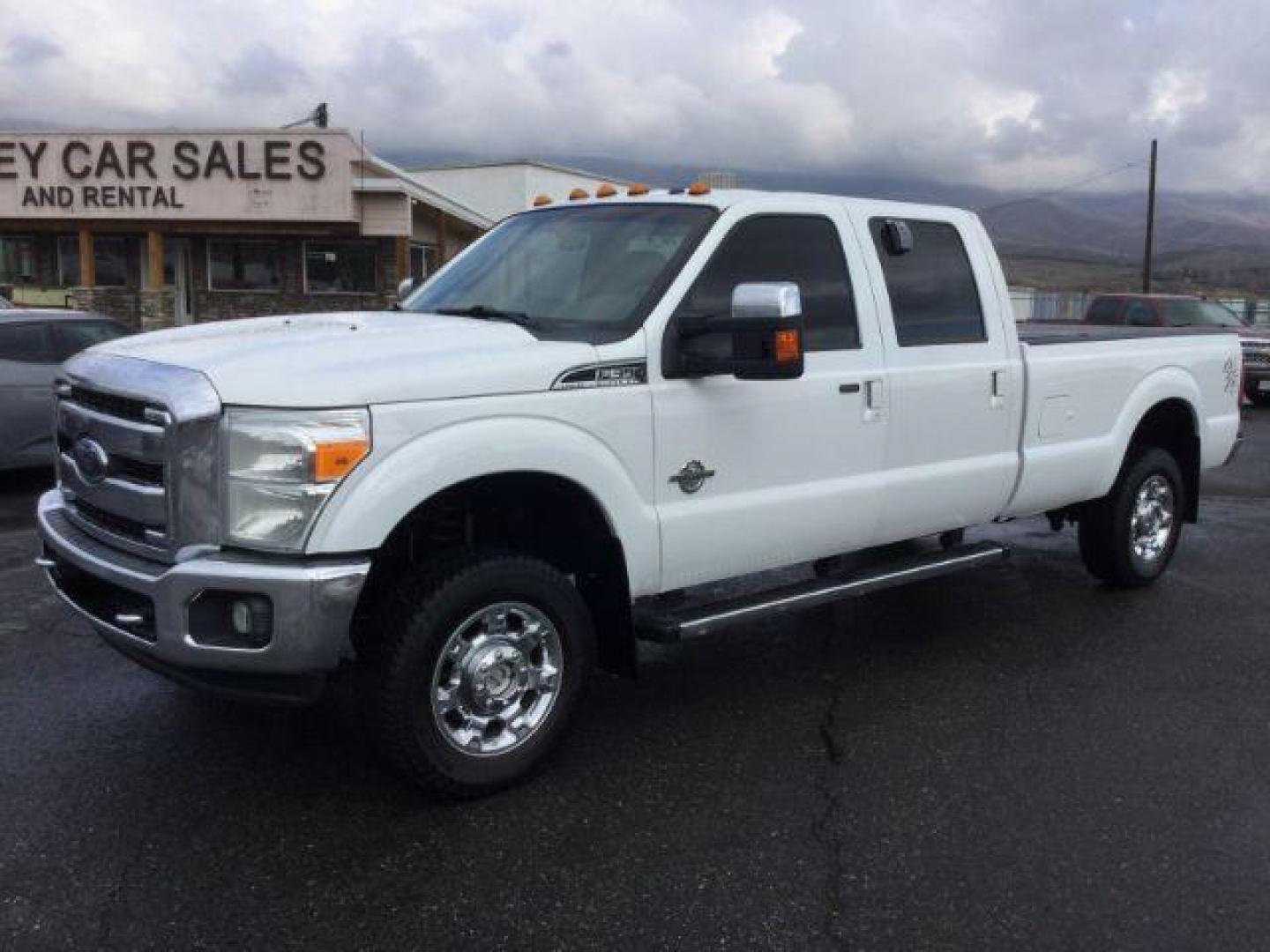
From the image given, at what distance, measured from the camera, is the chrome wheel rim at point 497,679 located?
3840 mm

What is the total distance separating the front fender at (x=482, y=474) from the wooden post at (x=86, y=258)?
2758 centimetres

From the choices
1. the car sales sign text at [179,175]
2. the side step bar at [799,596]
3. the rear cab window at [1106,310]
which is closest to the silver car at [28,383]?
the side step bar at [799,596]

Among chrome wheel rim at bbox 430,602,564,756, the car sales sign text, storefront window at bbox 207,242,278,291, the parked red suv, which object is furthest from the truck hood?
storefront window at bbox 207,242,278,291

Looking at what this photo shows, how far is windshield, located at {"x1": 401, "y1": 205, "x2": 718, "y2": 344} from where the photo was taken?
4336mm

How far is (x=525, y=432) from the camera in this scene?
3811mm

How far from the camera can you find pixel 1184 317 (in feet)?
57.8

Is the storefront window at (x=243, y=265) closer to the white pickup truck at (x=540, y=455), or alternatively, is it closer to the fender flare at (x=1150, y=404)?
the white pickup truck at (x=540, y=455)

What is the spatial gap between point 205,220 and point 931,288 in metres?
24.8

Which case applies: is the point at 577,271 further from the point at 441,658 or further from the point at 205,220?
the point at 205,220

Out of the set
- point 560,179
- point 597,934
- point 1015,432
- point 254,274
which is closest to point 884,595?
point 1015,432

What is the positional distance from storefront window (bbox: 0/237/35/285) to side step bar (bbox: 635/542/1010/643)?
1172 inches

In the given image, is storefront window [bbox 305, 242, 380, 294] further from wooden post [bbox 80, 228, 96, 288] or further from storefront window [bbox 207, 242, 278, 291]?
wooden post [bbox 80, 228, 96, 288]

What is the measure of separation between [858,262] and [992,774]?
2.13 m

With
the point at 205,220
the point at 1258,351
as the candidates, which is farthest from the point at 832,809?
the point at 205,220
